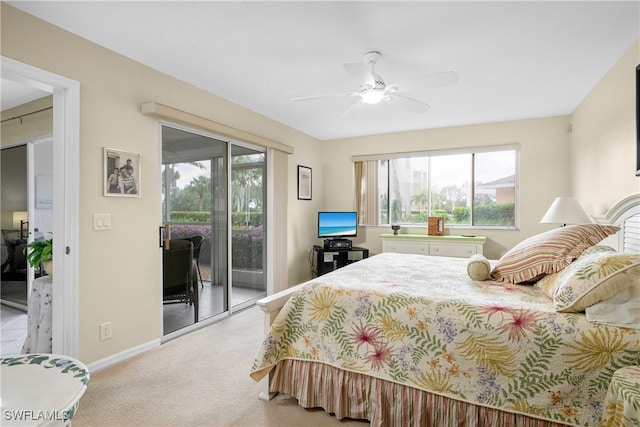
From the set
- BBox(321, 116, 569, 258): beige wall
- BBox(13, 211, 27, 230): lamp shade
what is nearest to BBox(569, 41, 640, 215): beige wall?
BBox(321, 116, 569, 258): beige wall

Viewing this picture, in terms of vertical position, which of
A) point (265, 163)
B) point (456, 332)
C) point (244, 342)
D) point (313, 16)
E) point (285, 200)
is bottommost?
point (244, 342)

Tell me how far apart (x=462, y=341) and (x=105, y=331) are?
2510 millimetres

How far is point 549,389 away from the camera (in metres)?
1.42

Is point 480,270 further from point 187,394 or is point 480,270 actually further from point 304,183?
point 304,183

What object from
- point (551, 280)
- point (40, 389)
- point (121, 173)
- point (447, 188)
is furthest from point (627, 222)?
point (121, 173)

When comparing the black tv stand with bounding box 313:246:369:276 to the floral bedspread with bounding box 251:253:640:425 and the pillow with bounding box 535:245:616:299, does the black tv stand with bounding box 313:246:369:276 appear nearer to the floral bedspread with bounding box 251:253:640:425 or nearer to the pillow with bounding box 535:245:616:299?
the floral bedspread with bounding box 251:253:640:425

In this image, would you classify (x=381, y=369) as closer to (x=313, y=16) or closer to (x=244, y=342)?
(x=244, y=342)

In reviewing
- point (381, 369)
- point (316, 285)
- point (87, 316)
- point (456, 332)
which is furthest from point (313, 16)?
point (87, 316)

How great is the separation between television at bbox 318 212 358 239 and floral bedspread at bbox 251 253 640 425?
9.35 ft

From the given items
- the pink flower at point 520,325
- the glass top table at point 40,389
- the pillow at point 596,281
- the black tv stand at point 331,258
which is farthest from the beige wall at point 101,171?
the pillow at point 596,281

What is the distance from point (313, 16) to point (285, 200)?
2798mm

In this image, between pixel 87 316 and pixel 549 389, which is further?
pixel 87 316

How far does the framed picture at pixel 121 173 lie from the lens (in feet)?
8.16

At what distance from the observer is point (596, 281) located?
1444 millimetres
